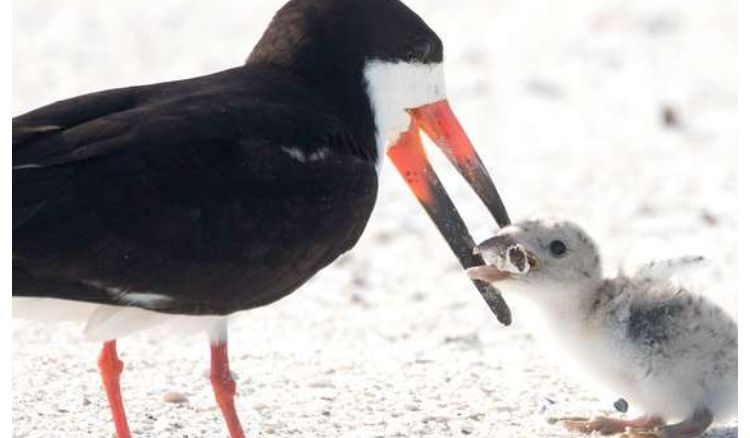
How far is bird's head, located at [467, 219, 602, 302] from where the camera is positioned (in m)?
6.41

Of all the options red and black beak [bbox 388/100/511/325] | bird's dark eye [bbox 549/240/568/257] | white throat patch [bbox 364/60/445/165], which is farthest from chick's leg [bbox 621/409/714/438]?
white throat patch [bbox 364/60/445/165]

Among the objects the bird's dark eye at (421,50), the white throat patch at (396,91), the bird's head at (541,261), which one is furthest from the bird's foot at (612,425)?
the bird's dark eye at (421,50)

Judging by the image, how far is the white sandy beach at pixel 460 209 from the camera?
6734mm

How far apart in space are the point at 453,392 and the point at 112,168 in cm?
200

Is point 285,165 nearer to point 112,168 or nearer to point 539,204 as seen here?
point 112,168

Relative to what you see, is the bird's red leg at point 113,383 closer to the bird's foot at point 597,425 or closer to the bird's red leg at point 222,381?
the bird's red leg at point 222,381

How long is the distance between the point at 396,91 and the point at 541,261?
32.7 inches

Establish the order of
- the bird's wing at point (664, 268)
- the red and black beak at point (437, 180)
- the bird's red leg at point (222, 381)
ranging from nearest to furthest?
the bird's red leg at point (222, 381)
the bird's wing at point (664, 268)
the red and black beak at point (437, 180)

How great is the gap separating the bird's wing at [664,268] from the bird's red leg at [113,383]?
192 cm

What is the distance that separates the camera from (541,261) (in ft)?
21.1

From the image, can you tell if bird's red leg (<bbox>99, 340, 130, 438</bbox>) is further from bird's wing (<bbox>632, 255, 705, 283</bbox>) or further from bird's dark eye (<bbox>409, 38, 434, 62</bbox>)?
bird's wing (<bbox>632, 255, 705, 283</bbox>)

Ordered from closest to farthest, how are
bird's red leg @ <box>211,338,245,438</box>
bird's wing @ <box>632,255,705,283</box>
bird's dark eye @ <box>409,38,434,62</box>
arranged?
bird's red leg @ <box>211,338,245,438</box> → bird's wing @ <box>632,255,705,283</box> → bird's dark eye @ <box>409,38,434,62</box>

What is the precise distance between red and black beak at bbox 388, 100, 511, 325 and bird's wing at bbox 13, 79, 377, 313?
2.50 feet

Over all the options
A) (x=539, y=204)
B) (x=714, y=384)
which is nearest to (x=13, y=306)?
(x=714, y=384)
